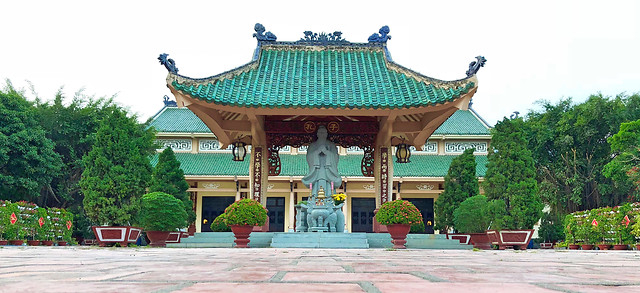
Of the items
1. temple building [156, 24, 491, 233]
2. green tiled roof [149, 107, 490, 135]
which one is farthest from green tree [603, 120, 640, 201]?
temple building [156, 24, 491, 233]

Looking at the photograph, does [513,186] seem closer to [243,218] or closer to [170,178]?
[243,218]

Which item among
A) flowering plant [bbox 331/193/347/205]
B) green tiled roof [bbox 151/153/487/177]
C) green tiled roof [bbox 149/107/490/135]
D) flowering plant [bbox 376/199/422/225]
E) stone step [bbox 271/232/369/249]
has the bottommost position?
stone step [bbox 271/232/369/249]

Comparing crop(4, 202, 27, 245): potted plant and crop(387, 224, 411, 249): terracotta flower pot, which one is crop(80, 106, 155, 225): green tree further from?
crop(387, 224, 411, 249): terracotta flower pot

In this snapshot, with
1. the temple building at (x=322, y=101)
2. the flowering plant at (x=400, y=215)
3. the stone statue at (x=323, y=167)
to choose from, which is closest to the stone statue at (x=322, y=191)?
the stone statue at (x=323, y=167)

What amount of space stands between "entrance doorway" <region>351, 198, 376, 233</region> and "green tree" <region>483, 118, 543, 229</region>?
12.2 meters

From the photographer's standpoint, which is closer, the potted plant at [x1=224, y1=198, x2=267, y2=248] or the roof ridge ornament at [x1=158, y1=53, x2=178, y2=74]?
the potted plant at [x1=224, y1=198, x2=267, y2=248]

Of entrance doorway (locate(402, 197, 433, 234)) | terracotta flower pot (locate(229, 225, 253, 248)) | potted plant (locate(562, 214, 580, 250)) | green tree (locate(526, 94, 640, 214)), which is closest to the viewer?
terracotta flower pot (locate(229, 225, 253, 248))

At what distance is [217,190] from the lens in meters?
21.7

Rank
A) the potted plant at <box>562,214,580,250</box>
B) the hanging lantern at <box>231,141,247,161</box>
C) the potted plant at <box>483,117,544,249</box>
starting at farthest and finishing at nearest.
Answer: the potted plant at <box>562,214,580,250</box> → the hanging lantern at <box>231,141,247,161</box> → the potted plant at <box>483,117,544,249</box>

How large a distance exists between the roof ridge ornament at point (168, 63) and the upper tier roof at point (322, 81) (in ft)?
0.14

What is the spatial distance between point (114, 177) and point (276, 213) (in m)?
13.6

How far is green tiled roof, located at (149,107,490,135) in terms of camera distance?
23.2 meters

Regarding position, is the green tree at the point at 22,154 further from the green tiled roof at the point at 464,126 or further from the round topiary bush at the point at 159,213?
the green tiled roof at the point at 464,126

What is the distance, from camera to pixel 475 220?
1140cm
